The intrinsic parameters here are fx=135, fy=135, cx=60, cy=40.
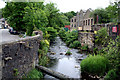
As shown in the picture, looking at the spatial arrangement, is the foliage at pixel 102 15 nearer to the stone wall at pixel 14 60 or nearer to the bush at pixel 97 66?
the bush at pixel 97 66

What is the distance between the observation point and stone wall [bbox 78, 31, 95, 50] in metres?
22.4

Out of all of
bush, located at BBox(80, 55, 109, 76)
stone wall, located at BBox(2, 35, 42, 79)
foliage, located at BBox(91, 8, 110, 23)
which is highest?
foliage, located at BBox(91, 8, 110, 23)

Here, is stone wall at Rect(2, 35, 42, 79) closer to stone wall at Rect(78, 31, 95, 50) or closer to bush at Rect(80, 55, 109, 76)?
bush at Rect(80, 55, 109, 76)

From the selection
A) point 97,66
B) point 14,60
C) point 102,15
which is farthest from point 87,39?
point 14,60

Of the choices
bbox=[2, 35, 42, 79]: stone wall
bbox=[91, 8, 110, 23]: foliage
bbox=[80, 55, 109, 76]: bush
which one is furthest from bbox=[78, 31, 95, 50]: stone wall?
bbox=[2, 35, 42, 79]: stone wall

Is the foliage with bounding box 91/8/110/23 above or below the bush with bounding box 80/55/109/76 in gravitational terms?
above

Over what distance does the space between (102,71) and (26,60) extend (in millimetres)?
5979

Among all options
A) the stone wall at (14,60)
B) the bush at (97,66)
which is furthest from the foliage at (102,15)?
the stone wall at (14,60)

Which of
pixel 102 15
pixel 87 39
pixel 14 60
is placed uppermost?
pixel 102 15

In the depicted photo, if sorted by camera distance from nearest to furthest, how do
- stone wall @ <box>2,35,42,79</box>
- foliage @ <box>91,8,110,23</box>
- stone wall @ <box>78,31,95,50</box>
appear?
1. stone wall @ <box>2,35,42,79</box>
2. stone wall @ <box>78,31,95,50</box>
3. foliage @ <box>91,8,110,23</box>

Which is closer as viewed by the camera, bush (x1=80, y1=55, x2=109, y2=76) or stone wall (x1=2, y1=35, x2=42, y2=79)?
stone wall (x1=2, y1=35, x2=42, y2=79)

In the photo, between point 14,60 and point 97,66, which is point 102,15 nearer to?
point 97,66

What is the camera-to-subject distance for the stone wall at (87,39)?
22438mm

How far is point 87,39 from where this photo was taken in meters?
24.3
